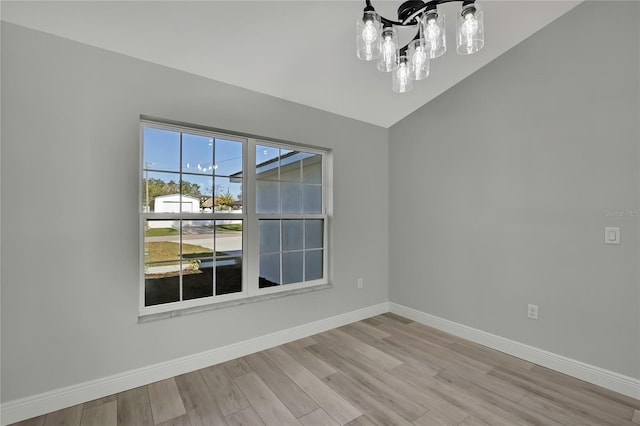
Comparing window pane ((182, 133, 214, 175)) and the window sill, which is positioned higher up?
window pane ((182, 133, 214, 175))

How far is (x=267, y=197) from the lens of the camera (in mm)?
2922

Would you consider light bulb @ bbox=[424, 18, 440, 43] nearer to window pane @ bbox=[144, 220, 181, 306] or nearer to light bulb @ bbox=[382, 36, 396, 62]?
light bulb @ bbox=[382, 36, 396, 62]

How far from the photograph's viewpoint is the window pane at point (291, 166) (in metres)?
3.03

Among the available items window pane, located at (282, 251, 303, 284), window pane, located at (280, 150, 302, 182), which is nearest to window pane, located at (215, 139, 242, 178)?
window pane, located at (280, 150, 302, 182)

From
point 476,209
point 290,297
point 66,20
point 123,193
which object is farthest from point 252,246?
point 476,209

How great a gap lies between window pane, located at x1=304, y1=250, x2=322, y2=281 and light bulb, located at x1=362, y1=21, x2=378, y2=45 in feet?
7.16

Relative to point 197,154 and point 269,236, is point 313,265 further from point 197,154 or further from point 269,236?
point 197,154

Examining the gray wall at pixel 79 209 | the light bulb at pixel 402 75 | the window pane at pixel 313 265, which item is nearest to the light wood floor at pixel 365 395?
the gray wall at pixel 79 209

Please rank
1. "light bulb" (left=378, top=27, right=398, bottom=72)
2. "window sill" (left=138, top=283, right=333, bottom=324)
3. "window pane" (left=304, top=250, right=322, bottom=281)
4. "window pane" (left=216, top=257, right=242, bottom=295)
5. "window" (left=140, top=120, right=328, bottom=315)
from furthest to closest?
"window pane" (left=304, top=250, right=322, bottom=281)
"window pane" (left=216, top=257, right=242, bottom=295)
"window" (left=140, top=120, right=328, bottom=315)
"window sill" (left=138, top=283, right=333, bottom=324)
"light bulb" (left=378, top=27, right=398, bottom=72)

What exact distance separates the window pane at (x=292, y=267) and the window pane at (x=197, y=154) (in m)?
1.17

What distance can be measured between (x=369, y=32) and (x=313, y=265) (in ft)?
7.69

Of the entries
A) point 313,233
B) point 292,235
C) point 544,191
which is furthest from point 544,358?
point 292,235

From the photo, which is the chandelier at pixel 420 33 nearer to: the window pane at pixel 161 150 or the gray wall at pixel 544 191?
the gray wall at pixel 544 191

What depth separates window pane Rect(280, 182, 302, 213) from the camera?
3.05 metres
